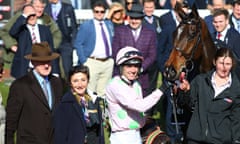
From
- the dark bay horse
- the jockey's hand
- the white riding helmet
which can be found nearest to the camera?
the white riding helmet

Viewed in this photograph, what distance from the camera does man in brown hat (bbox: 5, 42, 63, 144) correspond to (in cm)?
726

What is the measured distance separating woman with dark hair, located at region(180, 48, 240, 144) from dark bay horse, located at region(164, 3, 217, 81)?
791 mm

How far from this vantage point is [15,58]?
1167 cm

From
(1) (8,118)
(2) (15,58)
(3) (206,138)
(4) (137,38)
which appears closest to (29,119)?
(1) (8,118)

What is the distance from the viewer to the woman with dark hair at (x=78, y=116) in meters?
7.00

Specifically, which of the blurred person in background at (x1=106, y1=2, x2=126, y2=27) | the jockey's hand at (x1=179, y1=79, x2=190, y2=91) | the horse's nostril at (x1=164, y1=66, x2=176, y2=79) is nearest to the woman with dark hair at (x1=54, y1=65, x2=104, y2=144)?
the jockey's hand at (x1=179, y1=79, x2=190, y2=91)

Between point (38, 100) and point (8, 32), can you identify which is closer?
point (38, 100)

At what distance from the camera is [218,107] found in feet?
24.6

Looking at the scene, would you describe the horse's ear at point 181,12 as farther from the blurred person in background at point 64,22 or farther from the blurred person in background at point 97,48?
the blurred person in background at point 64,22

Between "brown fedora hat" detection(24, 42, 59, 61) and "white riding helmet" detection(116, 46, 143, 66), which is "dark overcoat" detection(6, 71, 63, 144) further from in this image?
"white riding helmet" detection(116, 46, 143, 66)

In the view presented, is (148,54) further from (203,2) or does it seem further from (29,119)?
(203,2)

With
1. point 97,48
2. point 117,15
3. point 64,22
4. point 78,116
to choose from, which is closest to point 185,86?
point 78,116

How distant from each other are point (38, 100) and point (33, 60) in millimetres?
443

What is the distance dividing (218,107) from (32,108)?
197cm
